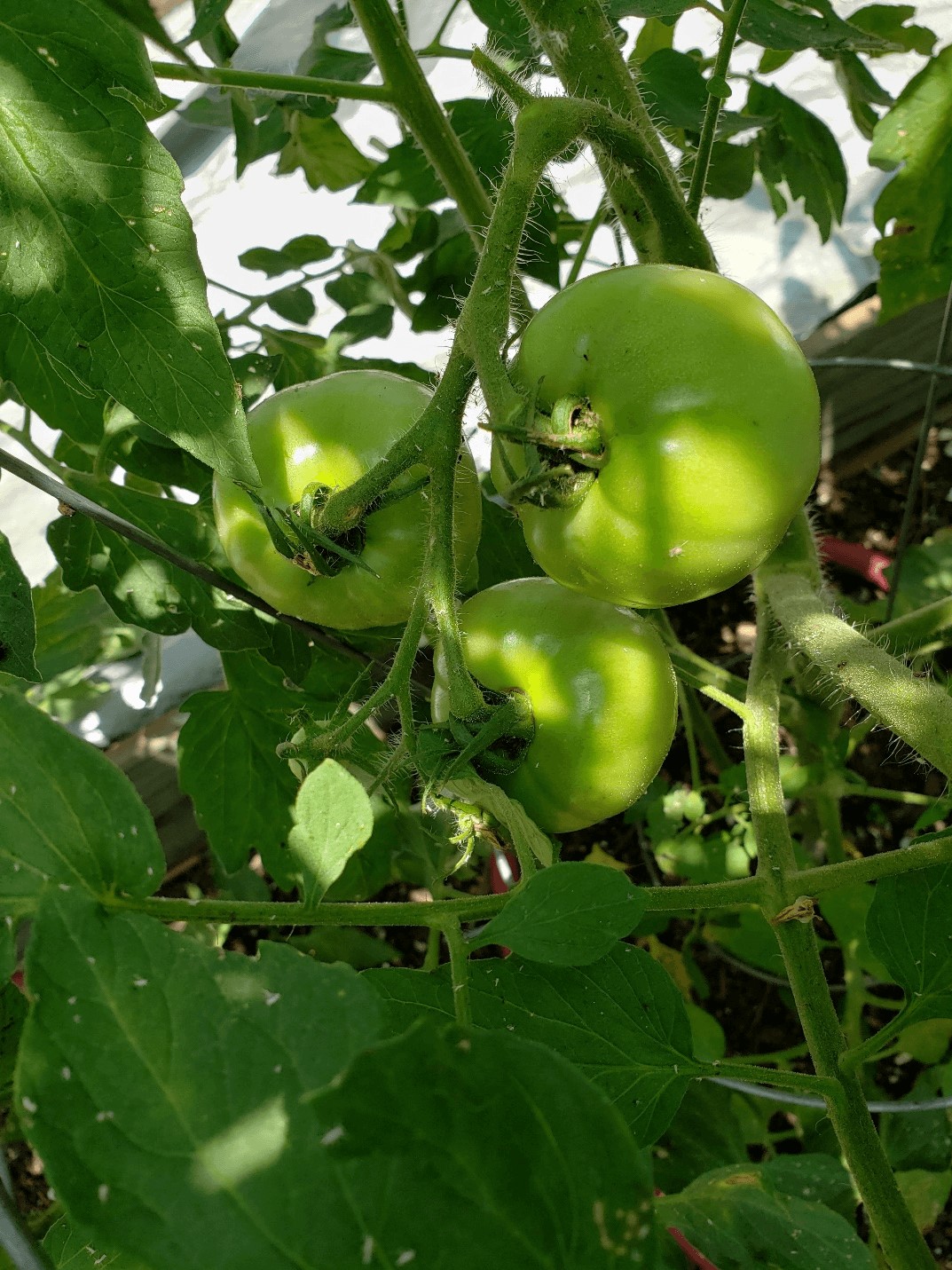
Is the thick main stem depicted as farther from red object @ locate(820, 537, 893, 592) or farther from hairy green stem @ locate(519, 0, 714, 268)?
red object @ locate(820, 537, 893, 592)

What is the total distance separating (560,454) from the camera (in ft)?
1.34

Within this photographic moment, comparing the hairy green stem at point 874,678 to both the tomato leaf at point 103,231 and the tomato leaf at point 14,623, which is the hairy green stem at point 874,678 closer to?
the tomato leaf at point 103,231

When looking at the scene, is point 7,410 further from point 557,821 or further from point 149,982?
point 149,982

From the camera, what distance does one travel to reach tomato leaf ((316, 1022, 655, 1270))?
23 centimetres

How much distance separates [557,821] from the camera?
525 millimetres

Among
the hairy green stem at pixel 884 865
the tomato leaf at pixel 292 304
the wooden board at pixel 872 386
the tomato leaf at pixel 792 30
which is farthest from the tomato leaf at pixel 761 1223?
the wooden board at pixel 872 386

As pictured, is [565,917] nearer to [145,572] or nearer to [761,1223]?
[761,1223]

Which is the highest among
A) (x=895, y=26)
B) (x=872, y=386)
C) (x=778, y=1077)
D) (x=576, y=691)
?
(x=895, y=26)

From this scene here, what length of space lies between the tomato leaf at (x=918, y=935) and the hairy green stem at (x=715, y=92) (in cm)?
38

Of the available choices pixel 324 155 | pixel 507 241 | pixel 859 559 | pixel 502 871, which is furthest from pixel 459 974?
pixel 859 559

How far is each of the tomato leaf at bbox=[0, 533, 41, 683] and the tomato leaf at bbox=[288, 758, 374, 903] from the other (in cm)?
24

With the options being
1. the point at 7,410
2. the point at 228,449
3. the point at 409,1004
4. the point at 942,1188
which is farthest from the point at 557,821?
the point at 7,410

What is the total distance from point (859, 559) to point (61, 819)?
116 cm

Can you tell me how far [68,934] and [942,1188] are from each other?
807 mm
